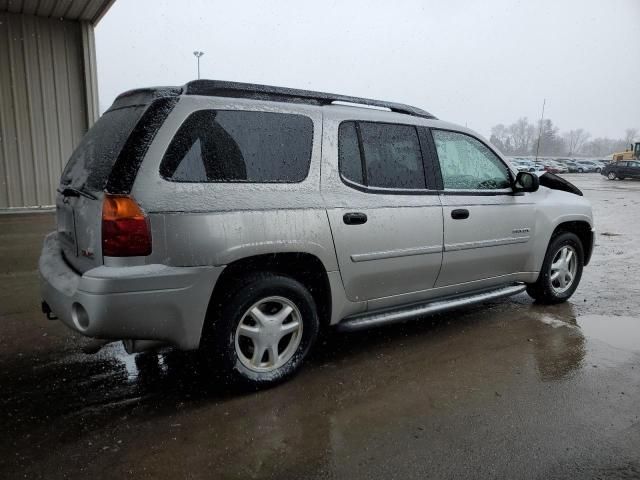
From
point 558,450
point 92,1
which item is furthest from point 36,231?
point 558,450

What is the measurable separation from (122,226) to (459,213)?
248 cm

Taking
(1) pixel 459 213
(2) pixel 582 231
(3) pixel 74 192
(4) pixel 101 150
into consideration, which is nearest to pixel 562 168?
(2) pixel 582 231

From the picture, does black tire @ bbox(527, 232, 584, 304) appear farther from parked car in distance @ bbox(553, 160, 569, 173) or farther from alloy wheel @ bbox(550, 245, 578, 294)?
parked car in distance @ bbox(553, 160, 569, 173)

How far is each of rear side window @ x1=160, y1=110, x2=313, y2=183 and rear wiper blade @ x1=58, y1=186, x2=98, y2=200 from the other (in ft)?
1.45

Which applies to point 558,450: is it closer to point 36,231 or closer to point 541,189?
point 541,189

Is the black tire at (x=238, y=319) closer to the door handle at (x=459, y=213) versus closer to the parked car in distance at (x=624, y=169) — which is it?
the door handle at (x=459, y=213)

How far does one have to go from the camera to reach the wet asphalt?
94.0 inches

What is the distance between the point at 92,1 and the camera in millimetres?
9680

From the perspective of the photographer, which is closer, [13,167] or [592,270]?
[592,270]

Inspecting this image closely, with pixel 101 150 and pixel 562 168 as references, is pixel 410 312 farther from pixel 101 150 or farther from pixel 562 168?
pixel 562 168

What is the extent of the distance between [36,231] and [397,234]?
7.41m

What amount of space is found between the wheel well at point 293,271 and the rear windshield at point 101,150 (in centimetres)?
84

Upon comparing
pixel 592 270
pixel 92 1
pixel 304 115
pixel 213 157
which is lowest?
pixel 592 270

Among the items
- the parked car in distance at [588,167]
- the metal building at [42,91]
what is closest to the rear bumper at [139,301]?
the metal building at [42,91]
